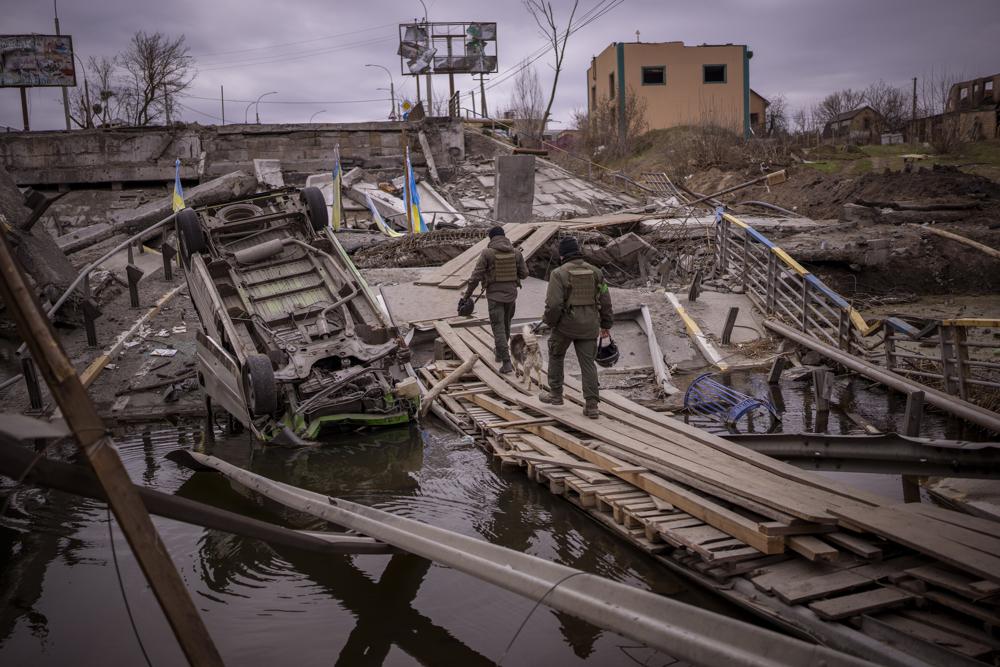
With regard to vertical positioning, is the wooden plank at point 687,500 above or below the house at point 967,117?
below

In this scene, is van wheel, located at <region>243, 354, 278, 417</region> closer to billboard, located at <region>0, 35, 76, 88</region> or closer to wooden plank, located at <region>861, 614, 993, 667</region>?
wooden plank, located at <region>861, 614, 993, 667</region>

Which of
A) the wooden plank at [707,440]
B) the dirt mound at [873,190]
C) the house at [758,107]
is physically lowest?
the wooden plank at [707,440]

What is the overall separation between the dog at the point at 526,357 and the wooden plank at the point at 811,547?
4544mm

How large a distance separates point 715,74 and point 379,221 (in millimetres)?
25231

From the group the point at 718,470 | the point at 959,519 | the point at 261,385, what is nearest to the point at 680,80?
the point at 261,385

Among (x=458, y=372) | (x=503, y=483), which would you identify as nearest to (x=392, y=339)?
(x=458, y=372)

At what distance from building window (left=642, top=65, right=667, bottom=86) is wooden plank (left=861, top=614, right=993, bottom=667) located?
36650 millimetres

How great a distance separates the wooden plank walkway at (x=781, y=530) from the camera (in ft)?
12.8

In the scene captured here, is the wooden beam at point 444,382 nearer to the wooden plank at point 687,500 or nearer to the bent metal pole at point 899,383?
the wooden plank at point 687,500

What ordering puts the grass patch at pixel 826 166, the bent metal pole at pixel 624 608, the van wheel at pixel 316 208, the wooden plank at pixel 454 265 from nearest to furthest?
the bent metal pole at pixel 624 608
the van wheel at pixel 316 208
the wooden plank at pixel 454 265
the grass patch at pixel 826 166

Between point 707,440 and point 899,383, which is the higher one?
point 899,383

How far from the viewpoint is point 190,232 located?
9820 millimetres

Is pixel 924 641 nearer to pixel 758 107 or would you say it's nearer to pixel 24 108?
pixel 24 108

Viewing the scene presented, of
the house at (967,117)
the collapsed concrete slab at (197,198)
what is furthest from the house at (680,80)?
the collapsed concrete slab at (197,198)
